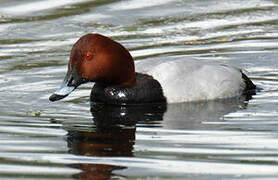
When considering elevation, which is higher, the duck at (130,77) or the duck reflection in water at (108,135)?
the duck at (130,77)

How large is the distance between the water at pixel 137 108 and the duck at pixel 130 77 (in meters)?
0.17

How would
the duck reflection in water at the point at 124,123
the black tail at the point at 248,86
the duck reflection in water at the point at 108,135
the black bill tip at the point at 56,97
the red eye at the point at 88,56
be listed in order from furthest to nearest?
the black tail at the point at 248,86, the red eye at the point at 88,56, the black bill tip at the point at 56,97, the duck reflection in water at the point at 124,123, the duck reflection in water at the point at 108,135

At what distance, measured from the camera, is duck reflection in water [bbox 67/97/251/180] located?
20.6 feet

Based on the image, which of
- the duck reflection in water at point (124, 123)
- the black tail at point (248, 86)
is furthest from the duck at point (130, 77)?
the black tail at point (248, 86)

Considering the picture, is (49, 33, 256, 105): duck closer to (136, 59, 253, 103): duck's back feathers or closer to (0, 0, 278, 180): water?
(136, 59, 253, 103): duck's back feathers

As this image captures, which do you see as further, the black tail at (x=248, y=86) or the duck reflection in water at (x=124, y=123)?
the black tail at (x=248, y=86)

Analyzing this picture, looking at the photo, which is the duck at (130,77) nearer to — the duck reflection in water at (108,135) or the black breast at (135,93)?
the black breast at (135,93)

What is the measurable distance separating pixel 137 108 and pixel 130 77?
40 cm

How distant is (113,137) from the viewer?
7078mm

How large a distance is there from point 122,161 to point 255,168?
105 centimetres

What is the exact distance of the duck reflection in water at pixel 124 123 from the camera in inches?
248

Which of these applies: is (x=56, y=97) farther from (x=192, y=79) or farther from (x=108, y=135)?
(x=192, y=79)

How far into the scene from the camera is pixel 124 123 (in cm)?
782

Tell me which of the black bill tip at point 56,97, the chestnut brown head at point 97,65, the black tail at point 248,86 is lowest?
the black tail at point 248,86
